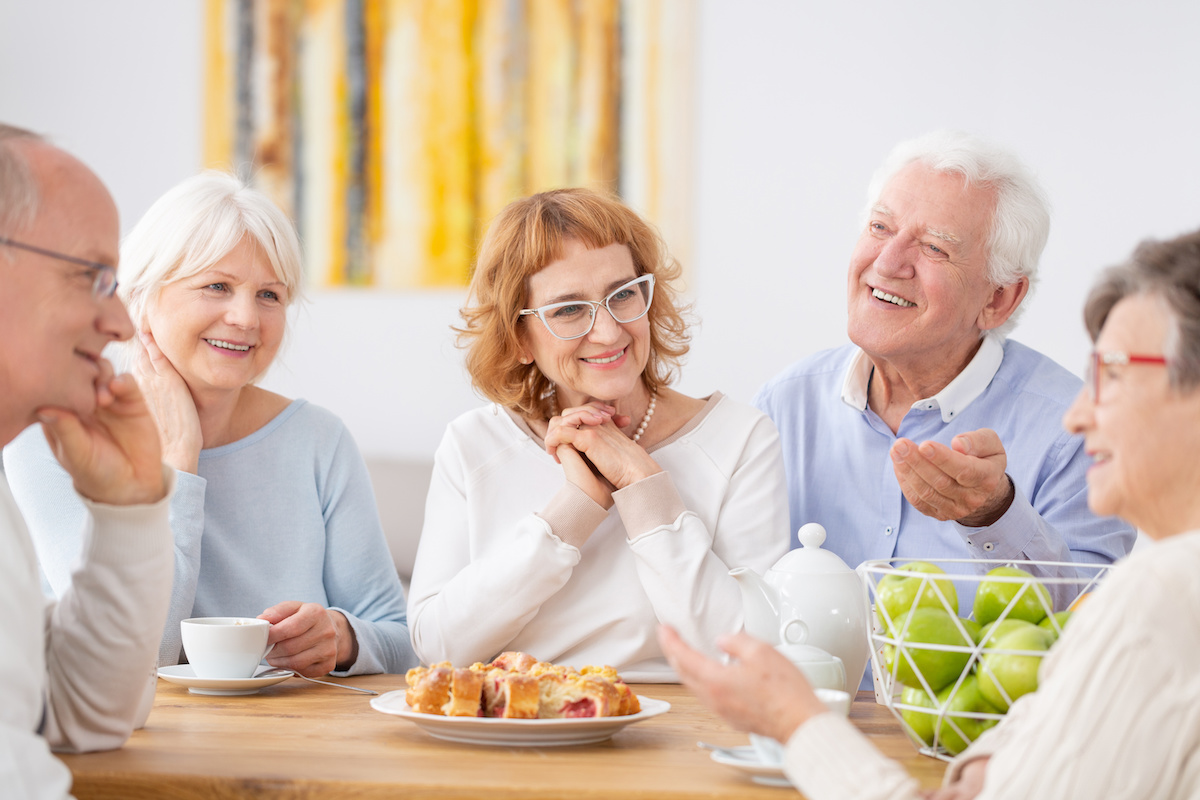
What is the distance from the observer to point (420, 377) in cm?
382

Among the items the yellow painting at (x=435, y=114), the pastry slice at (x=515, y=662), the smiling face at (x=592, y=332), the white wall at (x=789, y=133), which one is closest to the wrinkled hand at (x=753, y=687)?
the pastry slice at (x=515, y=662)

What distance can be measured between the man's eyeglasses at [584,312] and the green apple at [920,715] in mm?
885

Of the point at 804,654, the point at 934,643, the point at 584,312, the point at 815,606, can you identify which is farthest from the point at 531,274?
the point at 934,643

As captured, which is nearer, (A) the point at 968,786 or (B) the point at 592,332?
(A) the point at 968,786

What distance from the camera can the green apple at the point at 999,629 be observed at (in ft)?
3.52

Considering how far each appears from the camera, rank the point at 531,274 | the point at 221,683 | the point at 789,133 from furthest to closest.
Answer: the point at 789,133 < the point at 531,274 < the point at 221,683

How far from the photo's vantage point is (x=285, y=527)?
6.48 ft

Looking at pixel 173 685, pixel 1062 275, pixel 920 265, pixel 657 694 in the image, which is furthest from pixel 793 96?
pixel 173 685

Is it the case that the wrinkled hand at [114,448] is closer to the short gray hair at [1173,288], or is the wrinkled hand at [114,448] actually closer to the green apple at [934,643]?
the green apple at [934,643]

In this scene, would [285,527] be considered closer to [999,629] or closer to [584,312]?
[584,312]

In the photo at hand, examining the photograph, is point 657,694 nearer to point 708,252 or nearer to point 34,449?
point 34,449

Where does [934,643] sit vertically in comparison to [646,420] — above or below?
below

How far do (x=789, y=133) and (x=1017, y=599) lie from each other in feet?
8.58

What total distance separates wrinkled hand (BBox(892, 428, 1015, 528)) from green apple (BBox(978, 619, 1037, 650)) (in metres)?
0.55
